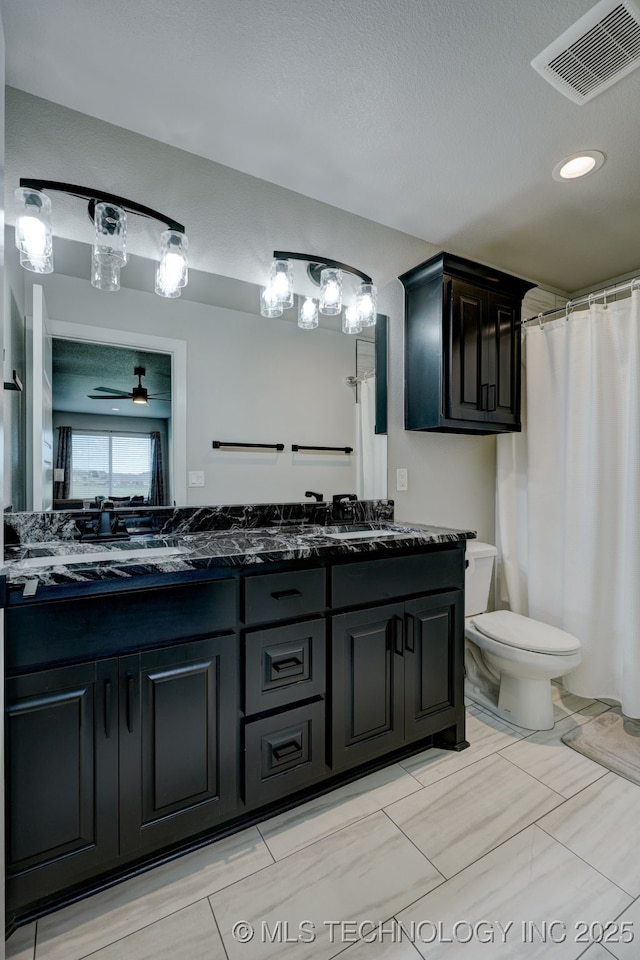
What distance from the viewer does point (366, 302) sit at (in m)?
2.14

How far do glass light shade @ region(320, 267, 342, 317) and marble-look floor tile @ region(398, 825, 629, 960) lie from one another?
2205 millimetres

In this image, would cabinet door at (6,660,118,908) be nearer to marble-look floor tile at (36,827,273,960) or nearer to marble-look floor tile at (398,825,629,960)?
marble-look floor tile at (36,827,273,960)

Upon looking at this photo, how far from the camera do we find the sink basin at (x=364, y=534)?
168 cm

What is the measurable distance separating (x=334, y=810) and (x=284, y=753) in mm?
338

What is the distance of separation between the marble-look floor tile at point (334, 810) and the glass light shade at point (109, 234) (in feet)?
6.87

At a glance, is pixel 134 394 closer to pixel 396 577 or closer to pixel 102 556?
pixel 102 556

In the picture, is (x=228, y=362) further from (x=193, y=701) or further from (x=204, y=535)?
(x=193, y=701)

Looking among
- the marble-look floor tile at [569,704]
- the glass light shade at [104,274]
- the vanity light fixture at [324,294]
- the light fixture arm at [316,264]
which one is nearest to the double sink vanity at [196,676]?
the marble-look floor tile at [569,704]

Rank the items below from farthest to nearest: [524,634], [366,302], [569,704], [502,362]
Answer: [502,362]
[569,704]
[366,302]
[524,634]

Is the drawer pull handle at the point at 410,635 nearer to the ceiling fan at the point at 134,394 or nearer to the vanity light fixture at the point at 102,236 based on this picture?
the ceiling fan at the point at 134,394

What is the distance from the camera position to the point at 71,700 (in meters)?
1.11

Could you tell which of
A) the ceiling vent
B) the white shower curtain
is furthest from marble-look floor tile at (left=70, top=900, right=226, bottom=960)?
the ceiling vent

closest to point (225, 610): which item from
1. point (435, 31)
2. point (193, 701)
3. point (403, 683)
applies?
point (193, 701)

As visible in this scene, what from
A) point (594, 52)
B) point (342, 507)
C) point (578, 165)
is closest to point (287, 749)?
point (342, 507)
